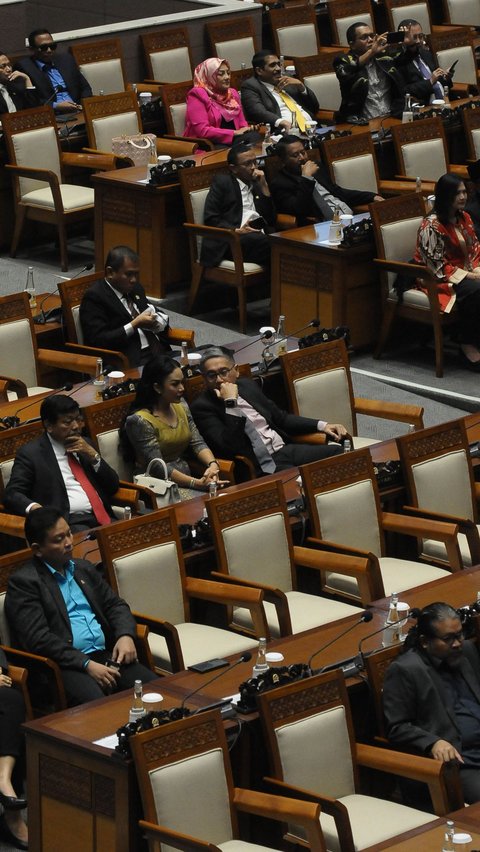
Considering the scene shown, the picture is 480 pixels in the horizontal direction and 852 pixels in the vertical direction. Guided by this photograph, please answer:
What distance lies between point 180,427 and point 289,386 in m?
0.63

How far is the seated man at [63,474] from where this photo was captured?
597cm

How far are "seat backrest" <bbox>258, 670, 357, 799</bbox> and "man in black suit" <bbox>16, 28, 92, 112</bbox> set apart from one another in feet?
18.0

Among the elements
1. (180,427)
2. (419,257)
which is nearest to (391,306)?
(419,257)

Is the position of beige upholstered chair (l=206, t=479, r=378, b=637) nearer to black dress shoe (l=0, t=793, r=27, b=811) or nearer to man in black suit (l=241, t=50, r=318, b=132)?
black dress shoe (l=0, t=793, r=27, b=811)

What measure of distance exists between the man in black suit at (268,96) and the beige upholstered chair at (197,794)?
537cm

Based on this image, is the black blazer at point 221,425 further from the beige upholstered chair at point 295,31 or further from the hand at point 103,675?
the beige upholstered chair at point 295,31

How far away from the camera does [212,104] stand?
30.9 ft

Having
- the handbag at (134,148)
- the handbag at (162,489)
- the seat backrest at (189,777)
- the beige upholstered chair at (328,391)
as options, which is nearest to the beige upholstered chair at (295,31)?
the handbag at (134,148)

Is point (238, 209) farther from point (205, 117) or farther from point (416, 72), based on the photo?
point (416, 72)

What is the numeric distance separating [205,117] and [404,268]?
1.81 m

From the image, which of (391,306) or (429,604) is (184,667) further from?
(391,306)

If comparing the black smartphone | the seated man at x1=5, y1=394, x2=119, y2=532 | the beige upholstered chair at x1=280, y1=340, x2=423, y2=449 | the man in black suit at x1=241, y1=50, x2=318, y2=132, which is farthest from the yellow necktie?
the black smartphone

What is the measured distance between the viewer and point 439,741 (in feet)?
16.0

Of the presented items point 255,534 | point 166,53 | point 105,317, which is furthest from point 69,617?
point 166,53
